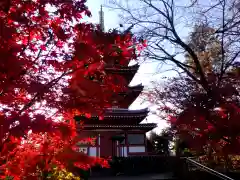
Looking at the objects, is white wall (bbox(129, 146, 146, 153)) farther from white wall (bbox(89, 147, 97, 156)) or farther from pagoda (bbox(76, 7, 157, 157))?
white wall (bbox(89, 147, 97, 156))

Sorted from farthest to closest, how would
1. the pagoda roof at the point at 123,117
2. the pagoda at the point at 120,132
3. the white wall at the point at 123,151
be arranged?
1. the pagoda roof at the point at 123,117
2. the pagoda at the point at 120,132
3. the white wall at the point at 123,151

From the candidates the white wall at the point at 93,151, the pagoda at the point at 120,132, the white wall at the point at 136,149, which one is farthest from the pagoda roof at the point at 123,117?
the white wall at the point at 93,151

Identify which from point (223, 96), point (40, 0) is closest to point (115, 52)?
point (40, 0)

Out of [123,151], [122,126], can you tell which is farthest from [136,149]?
[122,126]

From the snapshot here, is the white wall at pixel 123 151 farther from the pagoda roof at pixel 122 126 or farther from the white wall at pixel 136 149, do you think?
the pagoda roof at pixel 122 126

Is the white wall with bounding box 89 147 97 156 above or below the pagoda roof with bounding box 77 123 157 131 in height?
below

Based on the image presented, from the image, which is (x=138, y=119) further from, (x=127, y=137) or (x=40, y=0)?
(x=40, y=0)

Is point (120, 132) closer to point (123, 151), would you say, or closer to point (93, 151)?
point (123, 151)

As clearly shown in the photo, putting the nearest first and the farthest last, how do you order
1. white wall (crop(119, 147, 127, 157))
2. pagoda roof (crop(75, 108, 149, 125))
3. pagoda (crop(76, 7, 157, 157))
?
white wall (crop(119, 147, 127, 157)) → pagoda (crop(76, 7, 157, 157)) → pagoda roof (crop(75, 108, 149, 125))

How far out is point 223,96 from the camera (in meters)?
3.21

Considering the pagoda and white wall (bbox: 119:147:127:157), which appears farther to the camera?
the pagoda

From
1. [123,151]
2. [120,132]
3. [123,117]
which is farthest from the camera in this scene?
[120,132]

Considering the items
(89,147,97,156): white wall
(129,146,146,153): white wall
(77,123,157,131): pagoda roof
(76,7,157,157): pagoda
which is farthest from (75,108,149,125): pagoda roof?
(89,147,97,156): white wall

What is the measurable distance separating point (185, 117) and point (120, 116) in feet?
57.3
